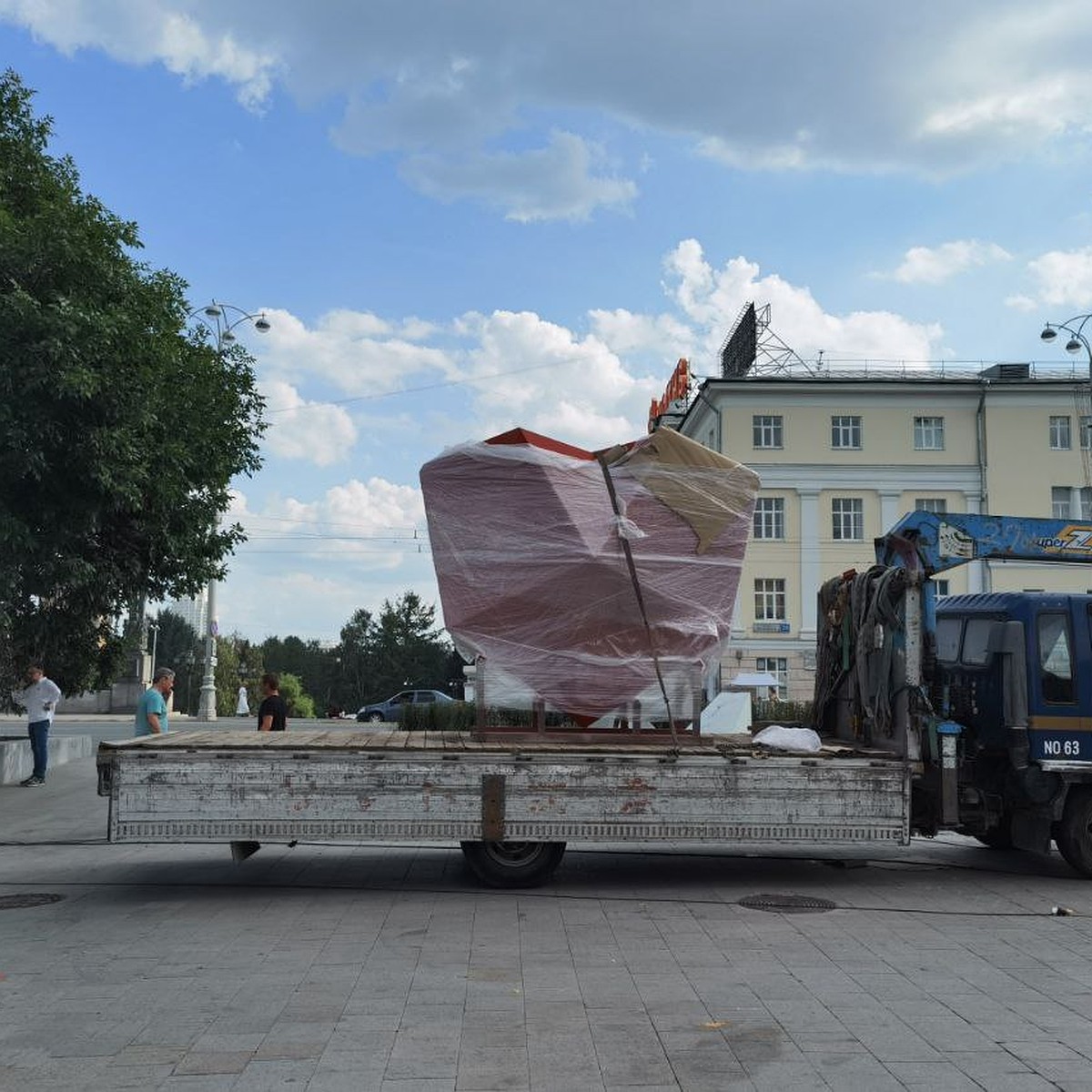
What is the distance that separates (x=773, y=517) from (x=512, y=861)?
136ft

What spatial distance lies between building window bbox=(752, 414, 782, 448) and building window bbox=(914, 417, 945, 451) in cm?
601

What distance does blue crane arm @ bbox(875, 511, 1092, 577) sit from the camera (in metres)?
9.39

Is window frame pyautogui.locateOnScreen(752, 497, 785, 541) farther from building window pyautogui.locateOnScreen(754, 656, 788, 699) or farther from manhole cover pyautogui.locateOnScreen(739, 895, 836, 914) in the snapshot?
manhole cover pyautogui.locateOnScreen(739, 895, 836, 914)

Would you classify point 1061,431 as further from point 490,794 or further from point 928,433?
point 490,794

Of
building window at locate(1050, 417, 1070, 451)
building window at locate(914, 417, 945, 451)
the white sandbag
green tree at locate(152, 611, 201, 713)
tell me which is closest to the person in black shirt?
the white sandbag

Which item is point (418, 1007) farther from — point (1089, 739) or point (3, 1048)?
point (1089, 739)

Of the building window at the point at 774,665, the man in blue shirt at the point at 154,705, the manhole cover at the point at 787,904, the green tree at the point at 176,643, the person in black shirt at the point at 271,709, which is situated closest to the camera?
the manhole cover at the point at 787,904

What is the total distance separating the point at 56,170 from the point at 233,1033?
1328 cm

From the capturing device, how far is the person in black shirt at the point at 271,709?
1227 centimetres

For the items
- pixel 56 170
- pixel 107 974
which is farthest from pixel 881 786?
pixel 56 170

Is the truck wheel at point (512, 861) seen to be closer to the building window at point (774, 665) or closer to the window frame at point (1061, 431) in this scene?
A: the building window at point (774, 665)

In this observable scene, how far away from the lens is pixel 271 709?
12.3 metres

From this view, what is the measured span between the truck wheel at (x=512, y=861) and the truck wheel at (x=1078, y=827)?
4.29 m

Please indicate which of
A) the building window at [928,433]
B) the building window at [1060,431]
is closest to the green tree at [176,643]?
the building window at [928,433]
